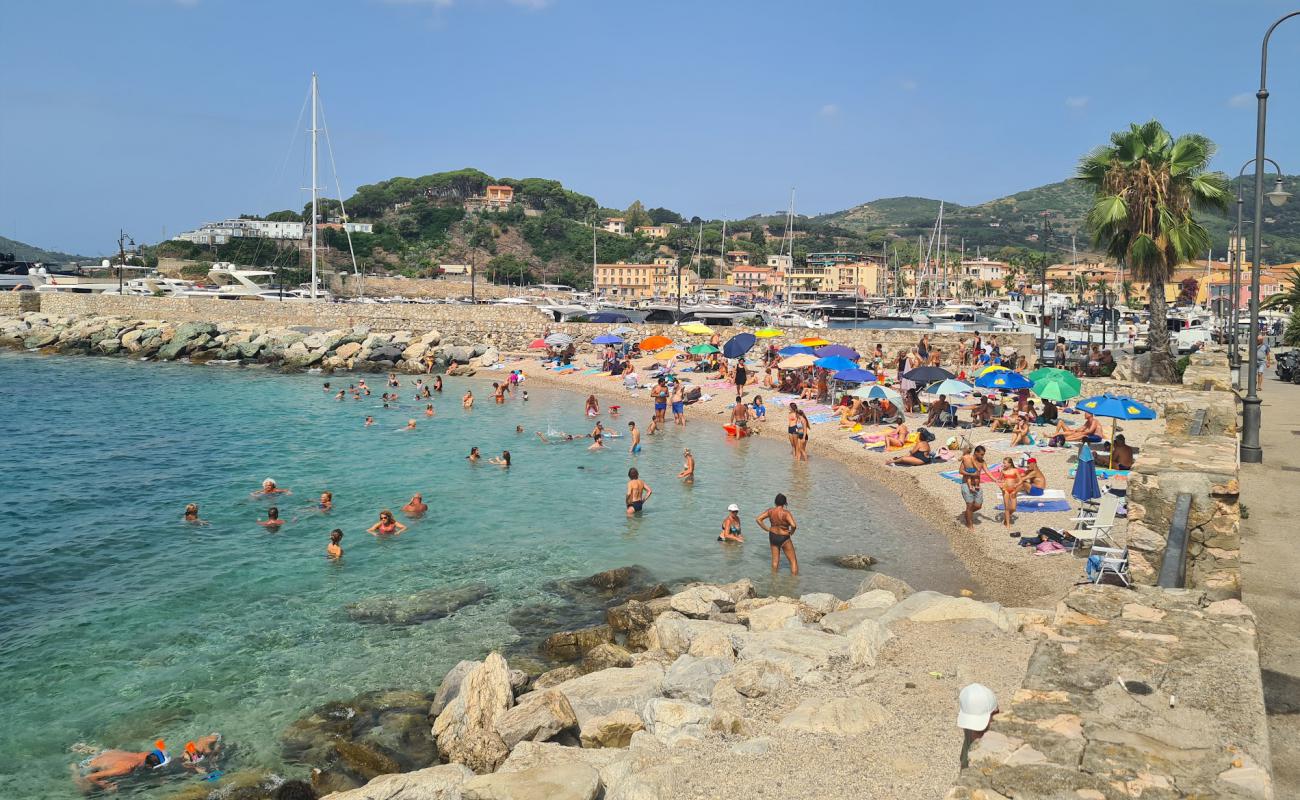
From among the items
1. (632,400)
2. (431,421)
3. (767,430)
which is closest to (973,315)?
(632,400)

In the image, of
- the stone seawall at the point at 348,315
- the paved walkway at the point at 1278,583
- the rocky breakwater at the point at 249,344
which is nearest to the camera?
the paved walkway at the point at 1278,583

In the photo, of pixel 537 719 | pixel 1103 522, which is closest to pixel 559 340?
pixel 1103 522

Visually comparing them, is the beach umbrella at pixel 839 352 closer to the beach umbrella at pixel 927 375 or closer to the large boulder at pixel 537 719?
the beach umbrella at pixel 927 375

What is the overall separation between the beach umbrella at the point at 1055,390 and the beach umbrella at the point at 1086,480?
5.31 m

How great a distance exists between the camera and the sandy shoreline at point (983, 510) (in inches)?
453

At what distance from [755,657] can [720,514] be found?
7.92 m

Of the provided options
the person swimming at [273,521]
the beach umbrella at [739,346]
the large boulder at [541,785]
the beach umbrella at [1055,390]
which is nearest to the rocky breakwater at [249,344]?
the beach umbrella at [739,346]

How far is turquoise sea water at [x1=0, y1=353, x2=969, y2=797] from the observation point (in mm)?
9422

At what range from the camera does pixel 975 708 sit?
3.72m

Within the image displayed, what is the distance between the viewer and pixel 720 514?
642 inches

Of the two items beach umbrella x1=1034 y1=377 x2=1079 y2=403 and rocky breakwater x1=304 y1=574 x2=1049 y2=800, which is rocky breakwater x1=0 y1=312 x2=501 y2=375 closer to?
beach umbrella x1=1034 y1=377 x2=1079 y2=403

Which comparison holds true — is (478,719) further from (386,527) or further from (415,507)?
(415,507)

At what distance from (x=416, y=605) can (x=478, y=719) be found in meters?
4.26

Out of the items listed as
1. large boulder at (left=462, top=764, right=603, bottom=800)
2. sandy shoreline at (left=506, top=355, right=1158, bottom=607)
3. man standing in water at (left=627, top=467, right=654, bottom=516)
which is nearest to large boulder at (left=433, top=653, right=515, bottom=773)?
large boulder at (left=462, top=764, right=603, bottom=800)
